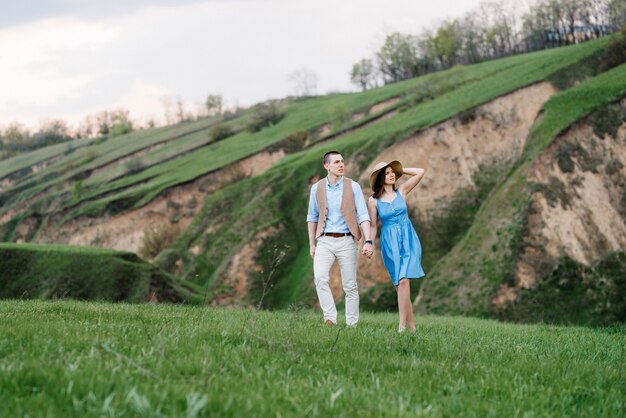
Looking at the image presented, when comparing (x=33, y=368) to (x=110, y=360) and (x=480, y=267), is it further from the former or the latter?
(x=480, y=267)

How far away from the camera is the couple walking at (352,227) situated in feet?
36.6

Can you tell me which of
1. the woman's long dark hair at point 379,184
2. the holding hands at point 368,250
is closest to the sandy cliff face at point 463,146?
the woman's long dark hair at point 379,184

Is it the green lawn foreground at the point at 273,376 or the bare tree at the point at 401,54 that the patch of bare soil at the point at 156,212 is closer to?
the green lawn foreground at the point at 273,376

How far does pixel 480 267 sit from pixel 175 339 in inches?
1062

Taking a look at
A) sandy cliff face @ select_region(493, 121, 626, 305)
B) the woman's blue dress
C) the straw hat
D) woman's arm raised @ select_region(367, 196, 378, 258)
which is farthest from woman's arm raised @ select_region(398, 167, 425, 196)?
sandy cliff face @ select_region(493, 121, 626, 305)

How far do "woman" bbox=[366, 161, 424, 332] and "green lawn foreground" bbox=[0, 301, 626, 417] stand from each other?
10.2 feet

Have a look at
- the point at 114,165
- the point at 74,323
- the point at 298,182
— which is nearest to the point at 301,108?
the point at 114,165

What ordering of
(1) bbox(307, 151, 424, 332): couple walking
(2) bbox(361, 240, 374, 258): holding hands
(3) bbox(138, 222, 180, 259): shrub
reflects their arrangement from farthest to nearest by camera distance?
(3) bbox(138, 222, 180, 259): shrub
(1) bbox(307, 151, 424, 332): couple walking
(2) bbox(361, 240, 374, 258): holding hands

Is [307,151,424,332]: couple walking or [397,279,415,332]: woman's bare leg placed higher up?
[307,151,424,332]: couple walking

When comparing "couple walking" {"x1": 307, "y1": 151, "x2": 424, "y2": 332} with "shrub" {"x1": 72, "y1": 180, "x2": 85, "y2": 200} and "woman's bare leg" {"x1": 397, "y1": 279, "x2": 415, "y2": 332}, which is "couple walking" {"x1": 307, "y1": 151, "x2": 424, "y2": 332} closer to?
"woman's bare leg" {"x1": 397, "y1": 279, "x2": 415, "y2": 332}

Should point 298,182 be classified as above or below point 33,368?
above

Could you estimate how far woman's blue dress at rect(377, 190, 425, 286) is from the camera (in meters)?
11.0

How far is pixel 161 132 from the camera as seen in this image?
13825cm

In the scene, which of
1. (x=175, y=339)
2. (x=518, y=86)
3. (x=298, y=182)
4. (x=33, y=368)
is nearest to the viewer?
(x=33, y=368)
